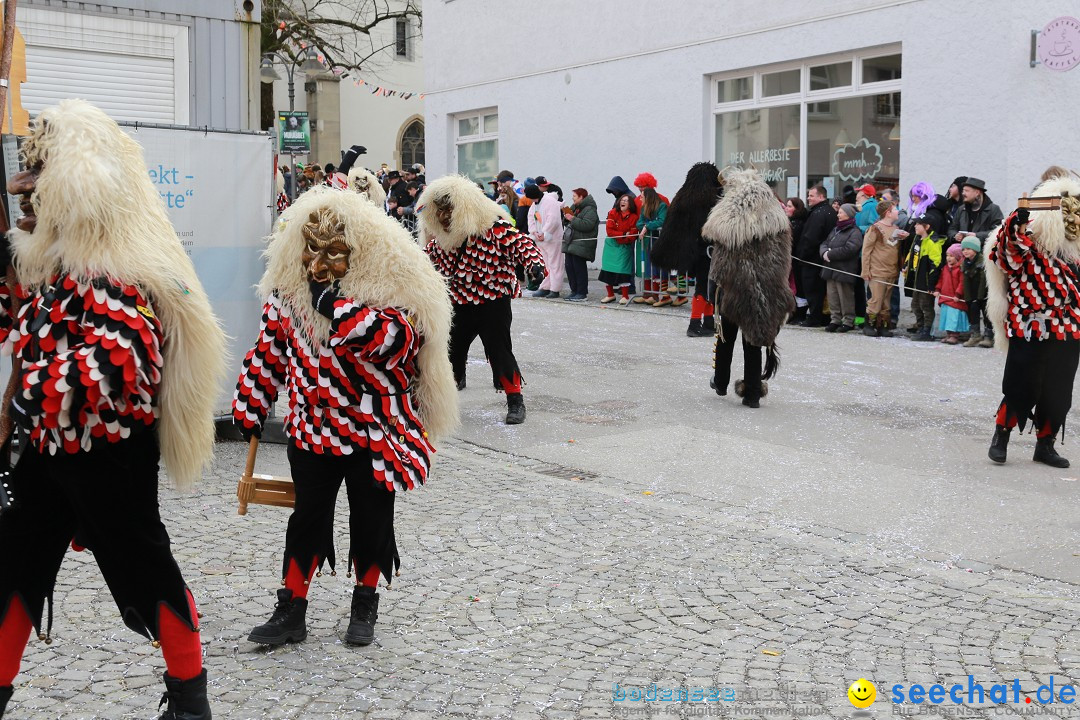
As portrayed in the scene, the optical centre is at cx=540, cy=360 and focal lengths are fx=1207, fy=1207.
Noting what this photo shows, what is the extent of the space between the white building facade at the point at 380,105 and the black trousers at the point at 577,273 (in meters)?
26.3

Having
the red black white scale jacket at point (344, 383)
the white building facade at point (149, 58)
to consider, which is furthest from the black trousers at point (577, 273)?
the red black white scale jacket at point (344, 383)

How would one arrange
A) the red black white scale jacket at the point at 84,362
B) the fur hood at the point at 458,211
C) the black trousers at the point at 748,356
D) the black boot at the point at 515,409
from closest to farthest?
the red black white scale jacket at the point at 84,362
the fur hood at the point at 458,211
the black boot at the point at 515,409
the black trousers at the point at 748,356

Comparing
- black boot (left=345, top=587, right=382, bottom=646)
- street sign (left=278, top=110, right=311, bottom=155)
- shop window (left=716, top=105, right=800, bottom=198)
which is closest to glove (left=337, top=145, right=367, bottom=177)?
black boot (left=345, top=587, right=382, bottom=646)

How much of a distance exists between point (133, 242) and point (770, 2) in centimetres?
1560

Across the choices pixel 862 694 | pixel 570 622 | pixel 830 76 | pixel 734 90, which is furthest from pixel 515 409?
pixel 734 90

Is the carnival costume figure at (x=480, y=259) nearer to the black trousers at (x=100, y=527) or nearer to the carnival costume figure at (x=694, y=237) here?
the carnival costume figure at (x=694, y=237)

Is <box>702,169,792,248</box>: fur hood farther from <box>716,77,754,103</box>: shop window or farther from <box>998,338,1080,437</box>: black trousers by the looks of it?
<box>716,77,754,103</box>: shop window

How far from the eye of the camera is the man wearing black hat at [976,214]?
12.7 m

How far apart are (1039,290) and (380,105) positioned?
3966 centimetres

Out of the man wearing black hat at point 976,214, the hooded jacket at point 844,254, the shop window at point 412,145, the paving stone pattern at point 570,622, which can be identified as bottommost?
the paving stone pattern at point 570,622

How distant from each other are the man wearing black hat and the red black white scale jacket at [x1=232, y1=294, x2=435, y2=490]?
9.62 meters

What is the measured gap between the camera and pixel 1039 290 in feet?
24.1

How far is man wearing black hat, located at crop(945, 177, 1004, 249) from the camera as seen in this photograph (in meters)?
12.7

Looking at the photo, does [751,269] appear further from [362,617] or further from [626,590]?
[362,617]
